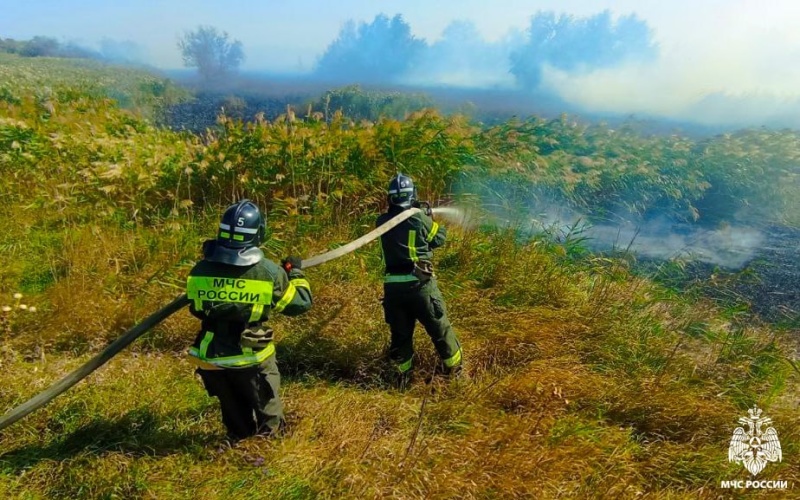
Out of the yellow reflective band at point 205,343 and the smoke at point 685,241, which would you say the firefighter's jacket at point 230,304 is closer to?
the yellow reflective band at point 205,343

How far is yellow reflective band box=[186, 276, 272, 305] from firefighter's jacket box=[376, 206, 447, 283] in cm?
143

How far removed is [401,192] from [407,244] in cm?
45

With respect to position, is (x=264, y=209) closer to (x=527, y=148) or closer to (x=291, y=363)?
(x=291, y=363)

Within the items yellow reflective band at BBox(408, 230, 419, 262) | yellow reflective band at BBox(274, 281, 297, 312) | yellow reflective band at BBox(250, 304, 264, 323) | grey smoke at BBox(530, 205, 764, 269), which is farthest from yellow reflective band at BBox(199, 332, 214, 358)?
grey smoke at BBox(530, 205, 764, 269)

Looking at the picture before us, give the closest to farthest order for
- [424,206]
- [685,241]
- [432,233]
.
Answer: [432,233] < [424,206] < [685,241]

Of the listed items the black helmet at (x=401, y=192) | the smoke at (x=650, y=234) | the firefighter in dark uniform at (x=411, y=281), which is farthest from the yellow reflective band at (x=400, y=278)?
the smoke at (x=650, y=234)

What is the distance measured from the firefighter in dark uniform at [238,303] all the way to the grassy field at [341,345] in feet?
1.60

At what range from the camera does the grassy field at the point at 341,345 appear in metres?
2.84

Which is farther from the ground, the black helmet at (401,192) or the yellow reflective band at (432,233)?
the black helmet at (401,192)

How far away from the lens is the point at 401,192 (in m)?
3.97

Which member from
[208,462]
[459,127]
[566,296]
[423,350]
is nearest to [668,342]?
[566,296]

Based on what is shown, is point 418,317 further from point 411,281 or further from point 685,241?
point 685,241

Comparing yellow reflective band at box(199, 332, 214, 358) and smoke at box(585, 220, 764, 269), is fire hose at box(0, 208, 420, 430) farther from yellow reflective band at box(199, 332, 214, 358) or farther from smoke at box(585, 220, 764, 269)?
smoke at box(585, 220, 764, 269)

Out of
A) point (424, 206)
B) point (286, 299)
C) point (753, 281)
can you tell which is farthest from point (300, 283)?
point (753, 281)
